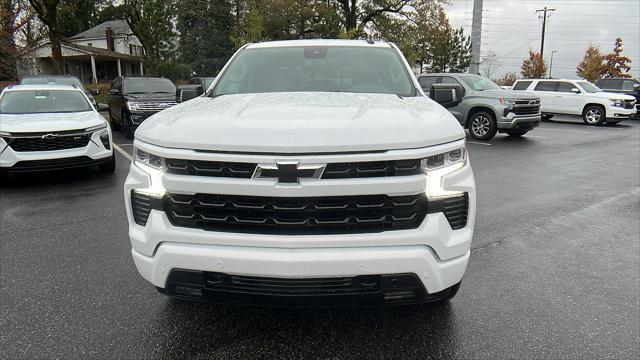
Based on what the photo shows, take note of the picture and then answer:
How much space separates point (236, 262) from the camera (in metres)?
2.28

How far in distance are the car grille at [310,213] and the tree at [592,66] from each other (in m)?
60.3

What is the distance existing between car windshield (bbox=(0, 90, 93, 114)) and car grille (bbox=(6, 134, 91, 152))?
4.06ft

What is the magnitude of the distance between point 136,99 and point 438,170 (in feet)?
39.3

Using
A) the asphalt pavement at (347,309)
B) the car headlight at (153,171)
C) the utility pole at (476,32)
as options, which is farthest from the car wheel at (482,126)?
the car headlight at (153,171)

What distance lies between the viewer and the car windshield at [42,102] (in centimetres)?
768

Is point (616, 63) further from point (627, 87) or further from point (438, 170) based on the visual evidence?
point (438, 170)

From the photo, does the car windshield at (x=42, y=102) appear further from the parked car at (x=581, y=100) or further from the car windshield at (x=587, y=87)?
the car windshield at (x=587, y=87)

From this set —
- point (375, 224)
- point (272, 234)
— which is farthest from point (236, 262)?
point (375, 224)

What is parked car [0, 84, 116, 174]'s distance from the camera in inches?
260

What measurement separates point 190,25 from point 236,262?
57.3 meters

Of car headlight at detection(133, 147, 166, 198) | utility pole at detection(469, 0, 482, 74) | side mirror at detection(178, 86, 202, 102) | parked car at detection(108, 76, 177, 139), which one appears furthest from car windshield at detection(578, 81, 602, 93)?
car headlight at detection(133, 147, 166, 198)

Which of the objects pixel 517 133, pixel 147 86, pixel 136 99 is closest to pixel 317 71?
pixel 136 99

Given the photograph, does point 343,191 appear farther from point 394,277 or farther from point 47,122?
point 47,122

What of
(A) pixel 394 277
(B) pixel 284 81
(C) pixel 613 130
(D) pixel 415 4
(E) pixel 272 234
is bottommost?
(C) pixel 613 130
